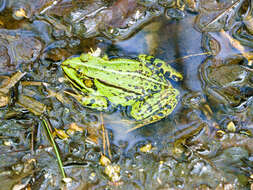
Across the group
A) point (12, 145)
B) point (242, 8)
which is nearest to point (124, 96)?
point (12, 145)

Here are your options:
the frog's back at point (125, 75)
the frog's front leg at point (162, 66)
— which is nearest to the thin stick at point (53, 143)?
the frog's back at point (125, 75)

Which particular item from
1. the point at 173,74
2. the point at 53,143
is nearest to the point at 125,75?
the point at 173,74

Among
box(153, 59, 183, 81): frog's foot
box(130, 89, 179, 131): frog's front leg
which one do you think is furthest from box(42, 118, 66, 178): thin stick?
box(153, 59, 183, 81): frog's foot

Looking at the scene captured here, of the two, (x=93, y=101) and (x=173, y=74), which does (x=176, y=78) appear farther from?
(x=93, y=101)

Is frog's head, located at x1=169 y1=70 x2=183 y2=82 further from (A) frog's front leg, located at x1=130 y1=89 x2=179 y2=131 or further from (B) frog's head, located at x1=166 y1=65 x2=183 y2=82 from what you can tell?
(A) frog's front leg, located at x1=130 y1=89 x2=179 y2=131

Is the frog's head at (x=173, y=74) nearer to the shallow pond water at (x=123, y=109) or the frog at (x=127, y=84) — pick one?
the frog at (x=127, y=84)

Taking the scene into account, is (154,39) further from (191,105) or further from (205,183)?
(205,183)
